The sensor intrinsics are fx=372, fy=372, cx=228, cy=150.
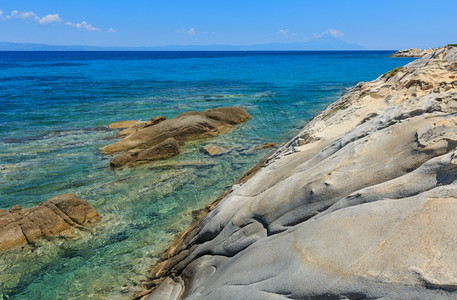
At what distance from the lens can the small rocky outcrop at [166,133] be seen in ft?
60.7

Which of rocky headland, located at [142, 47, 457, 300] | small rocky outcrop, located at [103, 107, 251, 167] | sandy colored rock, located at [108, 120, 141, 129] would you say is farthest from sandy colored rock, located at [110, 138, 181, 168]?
rocky headland, located at [142, 47, 457, 300]

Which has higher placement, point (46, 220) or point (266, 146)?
point (266, 146)

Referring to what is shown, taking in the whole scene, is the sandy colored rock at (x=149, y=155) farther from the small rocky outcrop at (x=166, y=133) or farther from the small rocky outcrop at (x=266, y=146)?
the small rocky outcrop at (x=266, y=146)

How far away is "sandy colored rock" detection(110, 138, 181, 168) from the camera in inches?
699

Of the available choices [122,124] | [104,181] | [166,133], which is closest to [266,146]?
[166,133]

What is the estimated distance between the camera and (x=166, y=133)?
72.0 ft

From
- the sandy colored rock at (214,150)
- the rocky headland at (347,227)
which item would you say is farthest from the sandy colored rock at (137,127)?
the rocky headland at (347,227)

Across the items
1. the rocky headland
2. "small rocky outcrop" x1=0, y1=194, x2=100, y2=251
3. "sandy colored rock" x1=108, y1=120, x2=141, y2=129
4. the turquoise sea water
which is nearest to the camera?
the rocky headland

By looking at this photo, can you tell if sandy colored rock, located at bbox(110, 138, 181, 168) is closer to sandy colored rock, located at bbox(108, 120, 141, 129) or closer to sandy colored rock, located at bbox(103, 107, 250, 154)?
sandy colored rock, located at bbox(103, 107, 250, 154)

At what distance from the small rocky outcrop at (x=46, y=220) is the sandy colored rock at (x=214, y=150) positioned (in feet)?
26.0

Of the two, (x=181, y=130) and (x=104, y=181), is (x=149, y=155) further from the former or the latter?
(x=181, y=130)

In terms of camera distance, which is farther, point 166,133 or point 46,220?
point 166,133

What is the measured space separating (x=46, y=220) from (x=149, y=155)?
732cm

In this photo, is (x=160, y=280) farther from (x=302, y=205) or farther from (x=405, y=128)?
(x=405, y=128)
